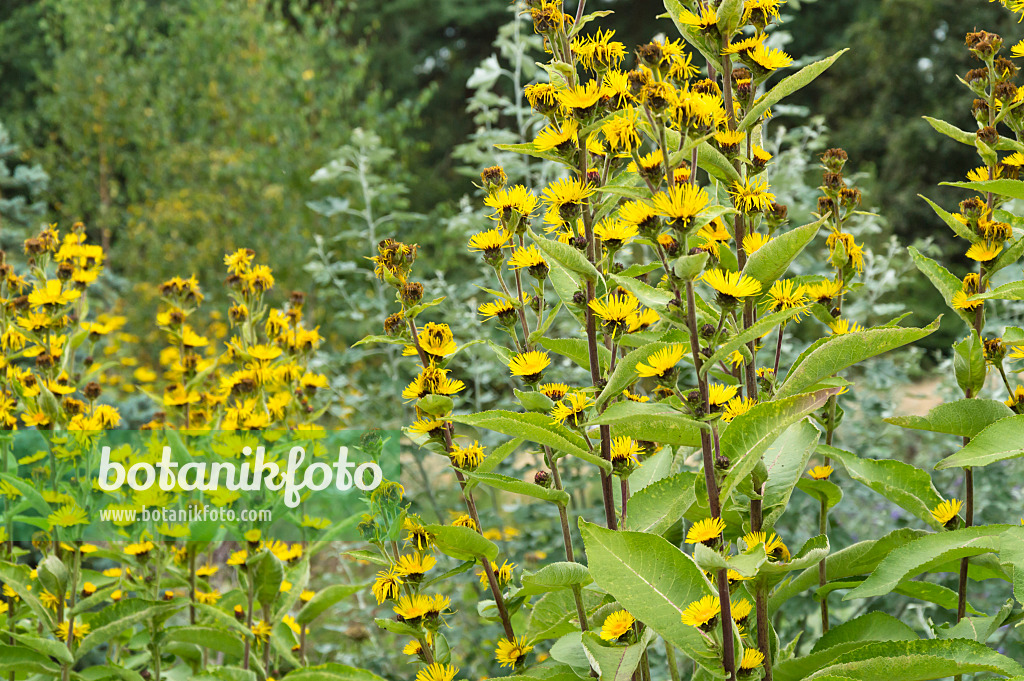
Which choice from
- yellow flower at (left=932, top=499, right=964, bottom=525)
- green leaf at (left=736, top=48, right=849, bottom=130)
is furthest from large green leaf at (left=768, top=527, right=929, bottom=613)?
green leaf at (left=736, top=48, right=849, bottom=130)

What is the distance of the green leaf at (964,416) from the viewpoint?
1.07 metres

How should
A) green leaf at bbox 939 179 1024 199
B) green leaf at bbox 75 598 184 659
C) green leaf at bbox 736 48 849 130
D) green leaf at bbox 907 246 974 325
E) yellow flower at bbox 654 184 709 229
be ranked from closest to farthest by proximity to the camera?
yellow flower at bbox 654 184 709 229
green leaf at bbox 736 48 849 130
green leaf at bbox 939 179 1024 199
green leaf at bbox 907 246 974 325
green leaf at bbox 75 598 184 659

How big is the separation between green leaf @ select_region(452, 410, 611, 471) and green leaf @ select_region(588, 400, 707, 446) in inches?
1.8

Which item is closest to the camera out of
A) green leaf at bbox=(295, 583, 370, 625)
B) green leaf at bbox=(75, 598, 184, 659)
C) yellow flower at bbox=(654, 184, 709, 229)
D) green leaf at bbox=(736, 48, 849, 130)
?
yellow flower at bbox=(654, 184, 709, 229)

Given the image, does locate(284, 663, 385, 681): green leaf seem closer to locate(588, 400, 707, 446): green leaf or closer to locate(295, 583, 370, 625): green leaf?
locate(295, 583, 370, 625): green leaf

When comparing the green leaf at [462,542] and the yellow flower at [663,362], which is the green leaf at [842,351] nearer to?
the yellow flower at [663,362]

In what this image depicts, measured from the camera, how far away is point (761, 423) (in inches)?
33.4

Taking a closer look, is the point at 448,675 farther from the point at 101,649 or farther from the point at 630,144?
the point at 101,649

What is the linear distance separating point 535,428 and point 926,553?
500 millimetres

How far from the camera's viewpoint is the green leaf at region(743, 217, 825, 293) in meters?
0.88

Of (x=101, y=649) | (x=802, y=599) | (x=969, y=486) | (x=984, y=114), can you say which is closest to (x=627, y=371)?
(x=969, y=486)

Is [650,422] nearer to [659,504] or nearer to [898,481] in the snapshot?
[659,504]

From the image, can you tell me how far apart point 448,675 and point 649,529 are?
0.32m

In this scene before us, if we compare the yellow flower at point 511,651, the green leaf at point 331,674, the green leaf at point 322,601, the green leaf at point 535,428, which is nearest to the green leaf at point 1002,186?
the green leaf at point 535,428
